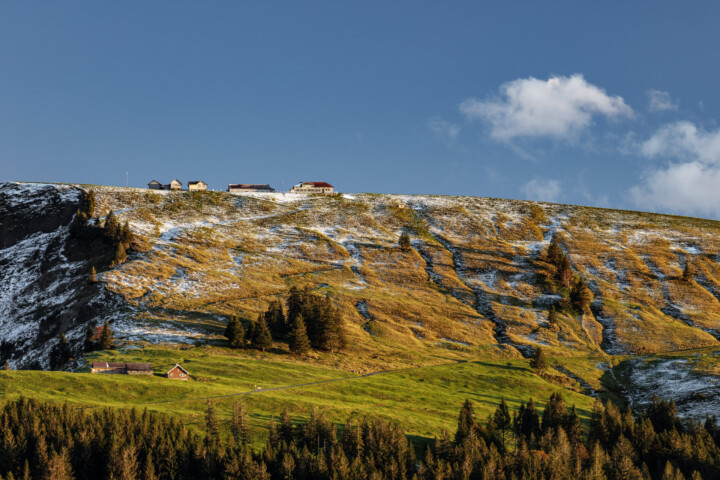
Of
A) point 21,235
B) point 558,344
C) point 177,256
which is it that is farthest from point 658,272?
point 21,235

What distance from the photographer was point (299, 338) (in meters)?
112

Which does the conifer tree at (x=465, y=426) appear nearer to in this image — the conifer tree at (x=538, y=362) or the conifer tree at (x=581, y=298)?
the conifer tree at (x=538, y=362)

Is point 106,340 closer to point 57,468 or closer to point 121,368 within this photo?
point 121,368

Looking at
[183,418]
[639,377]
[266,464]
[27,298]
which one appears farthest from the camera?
[27,298]

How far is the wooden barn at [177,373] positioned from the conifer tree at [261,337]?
22348 millimetres

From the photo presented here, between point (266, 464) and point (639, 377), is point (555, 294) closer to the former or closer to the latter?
point (639, 377)

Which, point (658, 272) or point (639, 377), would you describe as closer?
point (639, 377)

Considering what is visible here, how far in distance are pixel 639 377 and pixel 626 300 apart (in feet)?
156

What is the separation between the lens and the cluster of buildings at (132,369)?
8850 cm

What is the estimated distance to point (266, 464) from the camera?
68000 millimetres

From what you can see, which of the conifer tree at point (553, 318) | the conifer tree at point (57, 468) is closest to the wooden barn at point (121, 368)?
the conifer tree at point (57, 468)

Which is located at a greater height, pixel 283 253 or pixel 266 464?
pixel 283 253

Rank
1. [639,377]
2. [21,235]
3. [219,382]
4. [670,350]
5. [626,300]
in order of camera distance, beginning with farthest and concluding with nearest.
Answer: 1. [21,235]
2. [626,300]
3. [670,350]
4. [639,377]
5. [219,382]

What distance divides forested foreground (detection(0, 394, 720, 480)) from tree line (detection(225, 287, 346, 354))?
1387 inches
